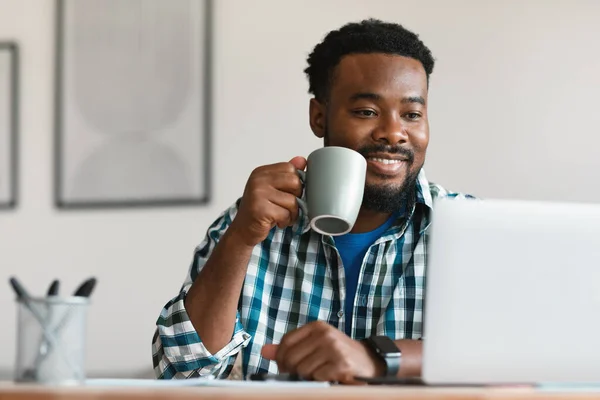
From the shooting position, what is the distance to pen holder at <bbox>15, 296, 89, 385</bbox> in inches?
33.2

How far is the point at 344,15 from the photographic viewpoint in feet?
8.26

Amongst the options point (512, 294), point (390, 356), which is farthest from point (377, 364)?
point (512, 294)

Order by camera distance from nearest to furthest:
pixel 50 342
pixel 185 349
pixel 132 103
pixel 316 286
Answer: pixel 50 342
pixel 185 349
pixel 316 286
pixel 132 103

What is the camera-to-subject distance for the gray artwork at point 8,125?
2.68 metres

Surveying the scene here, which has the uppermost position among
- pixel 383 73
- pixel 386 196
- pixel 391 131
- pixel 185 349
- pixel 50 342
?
pixel 383 73

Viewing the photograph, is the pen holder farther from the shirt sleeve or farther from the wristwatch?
the shirt sleeve

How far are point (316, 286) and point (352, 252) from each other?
0.10 m

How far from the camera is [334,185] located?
4.16 feet

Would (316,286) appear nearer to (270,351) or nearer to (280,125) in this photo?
(270,351)

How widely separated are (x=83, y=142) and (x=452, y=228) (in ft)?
6.47

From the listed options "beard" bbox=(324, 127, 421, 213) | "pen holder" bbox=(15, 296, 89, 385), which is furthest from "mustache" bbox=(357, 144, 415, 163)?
"pen holder" bbox=(15, 296, 89, 385)

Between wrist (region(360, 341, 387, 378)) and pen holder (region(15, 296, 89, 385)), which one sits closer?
pen holder (region(15, 296, 89, 385))

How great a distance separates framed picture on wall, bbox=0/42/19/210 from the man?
1.26m

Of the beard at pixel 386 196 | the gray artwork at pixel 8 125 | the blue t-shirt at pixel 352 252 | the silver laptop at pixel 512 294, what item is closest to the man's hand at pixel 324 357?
the silver laptop at pixel 512 294
